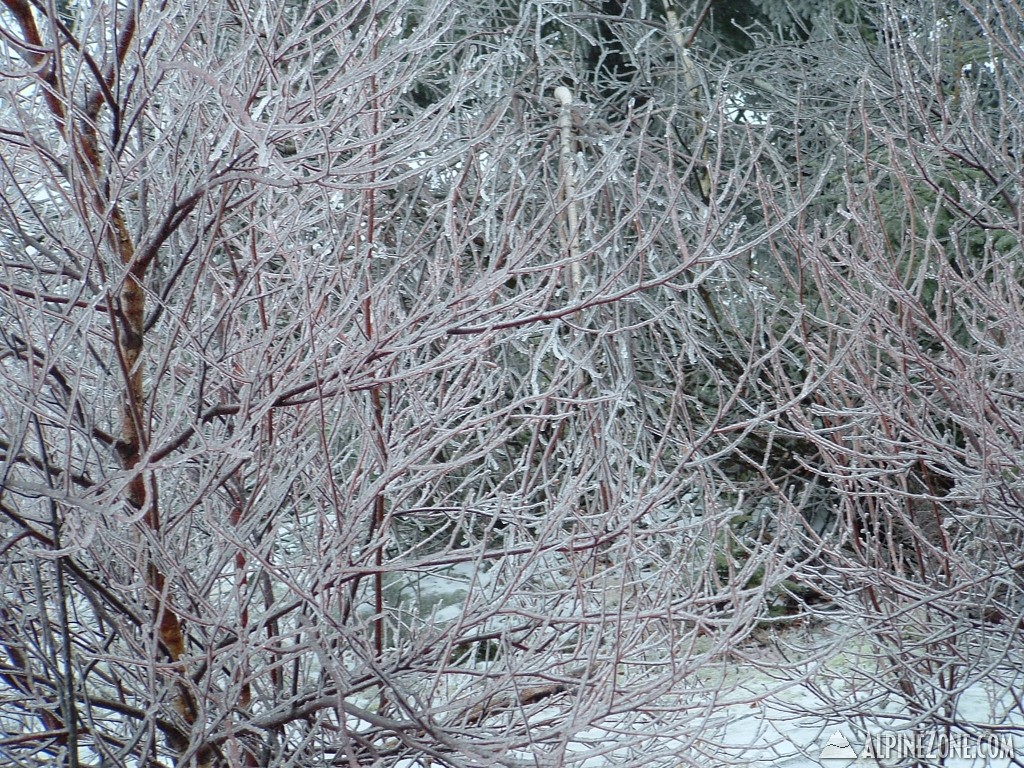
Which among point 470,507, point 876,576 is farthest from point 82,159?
point 876,576

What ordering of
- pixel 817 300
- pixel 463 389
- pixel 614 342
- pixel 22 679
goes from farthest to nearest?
pixel 817 300, pixel 614 342, pixel 463 389, pixel 22 679

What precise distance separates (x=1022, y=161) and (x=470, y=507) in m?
2.77

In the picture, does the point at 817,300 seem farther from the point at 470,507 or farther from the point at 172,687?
the point at 172,687

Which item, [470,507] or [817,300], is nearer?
[470,507]

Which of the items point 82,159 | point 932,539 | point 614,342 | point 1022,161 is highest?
point 82,159

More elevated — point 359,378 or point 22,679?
point 359,378

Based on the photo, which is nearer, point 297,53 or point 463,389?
point 297,53

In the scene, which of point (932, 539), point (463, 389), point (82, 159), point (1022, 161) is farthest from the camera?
point (932, 539)

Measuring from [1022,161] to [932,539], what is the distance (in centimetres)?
207

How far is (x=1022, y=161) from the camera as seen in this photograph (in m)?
4.35

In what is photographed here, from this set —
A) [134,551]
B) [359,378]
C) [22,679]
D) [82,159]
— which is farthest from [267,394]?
[22,679]

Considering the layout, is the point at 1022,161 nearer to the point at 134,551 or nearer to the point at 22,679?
the point at 134,551

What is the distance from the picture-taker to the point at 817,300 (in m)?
7.34

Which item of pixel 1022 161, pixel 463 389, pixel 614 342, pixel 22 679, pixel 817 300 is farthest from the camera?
pixel 817 300
